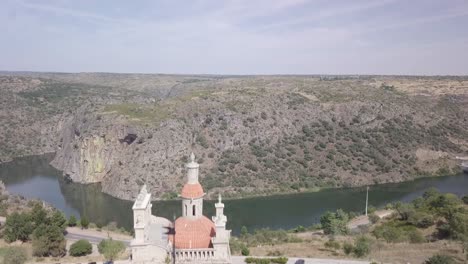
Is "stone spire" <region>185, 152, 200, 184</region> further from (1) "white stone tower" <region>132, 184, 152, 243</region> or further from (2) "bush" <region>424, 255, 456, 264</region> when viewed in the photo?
(2) "bush" <region>424, 255, 456, 264</region>

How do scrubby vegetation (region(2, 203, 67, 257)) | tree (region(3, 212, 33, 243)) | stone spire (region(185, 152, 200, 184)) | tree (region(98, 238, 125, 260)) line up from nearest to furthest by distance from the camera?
stone spire (region(185, 152, 200, 184)), tree (region(98, 238, 125, 260)), scrubby vegetation (region(2, 203, 67, 257)), tree (region(3, 212, 33, 243))

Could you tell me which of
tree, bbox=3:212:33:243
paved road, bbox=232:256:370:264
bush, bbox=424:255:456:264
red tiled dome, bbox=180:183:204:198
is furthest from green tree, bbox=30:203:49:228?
bush, bbox=424:255:456:264

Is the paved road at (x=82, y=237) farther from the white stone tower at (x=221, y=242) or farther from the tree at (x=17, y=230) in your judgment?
the white stone tower at (x=221, y=242)

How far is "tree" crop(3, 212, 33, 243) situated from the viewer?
5262 centimetres

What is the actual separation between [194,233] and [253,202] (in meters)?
58.7

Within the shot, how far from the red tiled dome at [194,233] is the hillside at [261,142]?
60942 millimetres

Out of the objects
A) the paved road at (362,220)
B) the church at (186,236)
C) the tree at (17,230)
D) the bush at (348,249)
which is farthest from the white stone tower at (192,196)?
the paved road at (362,220)

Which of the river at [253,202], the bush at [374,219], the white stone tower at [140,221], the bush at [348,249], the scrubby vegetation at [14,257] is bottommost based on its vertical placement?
the river at [253,202]

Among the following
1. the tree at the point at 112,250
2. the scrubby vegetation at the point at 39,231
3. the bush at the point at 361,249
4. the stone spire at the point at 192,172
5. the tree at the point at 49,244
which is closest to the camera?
the stone spire at the point at 192,172

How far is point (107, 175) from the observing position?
102562mm

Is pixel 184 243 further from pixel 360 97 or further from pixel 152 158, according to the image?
pixel 360 97

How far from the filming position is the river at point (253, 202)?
76.4 metres

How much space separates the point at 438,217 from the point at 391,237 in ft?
35.8

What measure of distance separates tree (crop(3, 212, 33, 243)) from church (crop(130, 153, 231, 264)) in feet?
98.5
